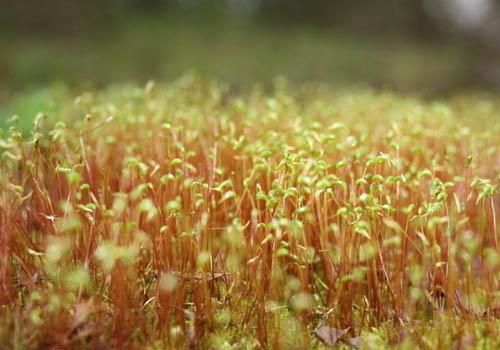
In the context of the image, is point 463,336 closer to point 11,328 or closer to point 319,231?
point 319,231

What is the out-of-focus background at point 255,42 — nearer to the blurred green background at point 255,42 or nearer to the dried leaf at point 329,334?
the blurred green background at point 255,42

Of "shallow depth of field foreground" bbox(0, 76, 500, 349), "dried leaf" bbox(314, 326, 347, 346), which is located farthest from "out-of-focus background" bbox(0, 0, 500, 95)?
"dried leaf" bbox(314, 326, 347, 346)

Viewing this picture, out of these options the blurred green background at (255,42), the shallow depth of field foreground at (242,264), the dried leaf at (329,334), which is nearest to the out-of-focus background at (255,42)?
the blurred green background at (255,42)

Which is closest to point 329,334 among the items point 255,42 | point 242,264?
point 242,264

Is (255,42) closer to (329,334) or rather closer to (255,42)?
(255,42)

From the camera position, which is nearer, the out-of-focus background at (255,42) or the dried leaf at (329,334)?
the dried leaf at (329,334)

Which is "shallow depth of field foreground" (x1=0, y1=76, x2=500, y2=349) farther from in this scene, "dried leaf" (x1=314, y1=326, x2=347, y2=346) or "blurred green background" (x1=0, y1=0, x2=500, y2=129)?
"blurred green background" (x1=0, y1=0, x2=500, y2=129)
